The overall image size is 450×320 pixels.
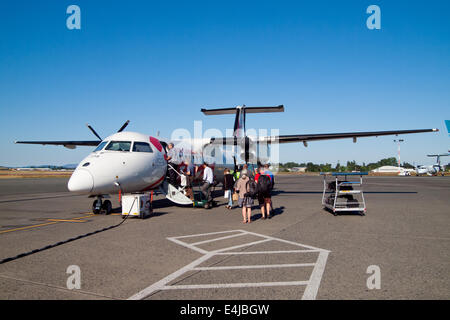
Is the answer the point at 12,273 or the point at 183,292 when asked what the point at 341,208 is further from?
the point at 12,273

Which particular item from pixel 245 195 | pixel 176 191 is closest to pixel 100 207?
pixel 176 191

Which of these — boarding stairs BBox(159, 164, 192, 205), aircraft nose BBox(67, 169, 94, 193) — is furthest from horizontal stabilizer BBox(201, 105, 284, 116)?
aircraft nose BBox(67, 169, 94, 193)

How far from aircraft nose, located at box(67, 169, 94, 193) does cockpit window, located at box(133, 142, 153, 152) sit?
2100 millimetres

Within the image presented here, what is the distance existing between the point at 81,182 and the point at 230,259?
18.1ft

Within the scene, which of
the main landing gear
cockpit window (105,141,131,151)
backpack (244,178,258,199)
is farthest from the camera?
the main landing gear

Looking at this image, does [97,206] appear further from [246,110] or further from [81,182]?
[246,110]

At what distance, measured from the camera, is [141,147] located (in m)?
10.9

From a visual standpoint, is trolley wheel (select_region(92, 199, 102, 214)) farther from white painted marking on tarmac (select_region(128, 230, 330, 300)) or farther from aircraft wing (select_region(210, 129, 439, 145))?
aircraft wing (select_region(210, 129, 439, 145))

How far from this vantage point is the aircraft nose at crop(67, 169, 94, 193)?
8594 millimetres

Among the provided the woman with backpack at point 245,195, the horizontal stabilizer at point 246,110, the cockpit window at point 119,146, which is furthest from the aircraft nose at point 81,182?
the horizontal stabilizer at point 246,110

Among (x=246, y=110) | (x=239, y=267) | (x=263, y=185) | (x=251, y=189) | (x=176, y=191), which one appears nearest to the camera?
(x=239, y=267)

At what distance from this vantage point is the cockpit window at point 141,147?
10.6m

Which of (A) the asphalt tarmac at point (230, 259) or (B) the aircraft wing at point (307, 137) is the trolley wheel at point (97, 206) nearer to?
(A) the asphalt tarmac at point (230, 259)
